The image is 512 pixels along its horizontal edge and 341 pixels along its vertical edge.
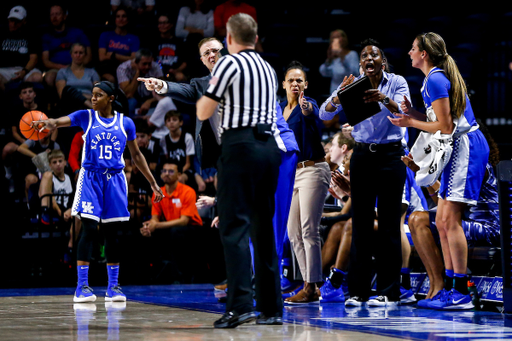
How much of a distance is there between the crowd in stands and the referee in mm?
2975

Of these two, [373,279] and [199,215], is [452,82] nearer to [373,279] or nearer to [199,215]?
[373,279]

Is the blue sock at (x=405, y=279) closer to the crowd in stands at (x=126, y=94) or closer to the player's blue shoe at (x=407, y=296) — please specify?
the player's blue shoe at (x=407, y=296)

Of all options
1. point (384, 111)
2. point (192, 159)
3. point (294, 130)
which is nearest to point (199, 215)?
point (192, 159)

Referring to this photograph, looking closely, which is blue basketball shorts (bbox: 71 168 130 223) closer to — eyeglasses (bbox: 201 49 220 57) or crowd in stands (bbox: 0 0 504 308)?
eyeglasses (bbox: 201 49 220 57)

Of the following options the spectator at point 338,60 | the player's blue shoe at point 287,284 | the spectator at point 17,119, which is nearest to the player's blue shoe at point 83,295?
the player's blue shoe at point 287,284

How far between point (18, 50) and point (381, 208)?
678 cm

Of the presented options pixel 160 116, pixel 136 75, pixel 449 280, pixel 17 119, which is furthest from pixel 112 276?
pixel 136 75

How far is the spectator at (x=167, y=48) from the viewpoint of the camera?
10250 millimetres

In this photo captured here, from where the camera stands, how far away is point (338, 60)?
33.5 feet

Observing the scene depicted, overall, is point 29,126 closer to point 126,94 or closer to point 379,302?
point 379,302

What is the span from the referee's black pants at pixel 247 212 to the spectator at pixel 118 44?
682 centimetres

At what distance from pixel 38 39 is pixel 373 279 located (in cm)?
631

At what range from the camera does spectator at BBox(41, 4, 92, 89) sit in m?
9.91

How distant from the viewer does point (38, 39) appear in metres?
9.98
